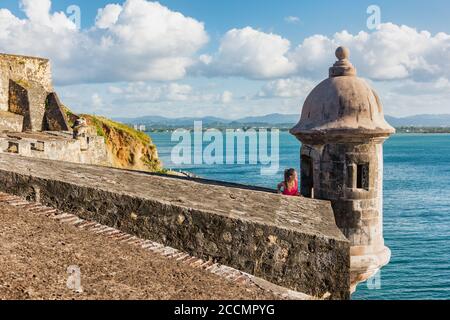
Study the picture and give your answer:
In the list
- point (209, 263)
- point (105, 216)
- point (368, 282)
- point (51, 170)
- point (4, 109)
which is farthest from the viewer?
point (368, 282)

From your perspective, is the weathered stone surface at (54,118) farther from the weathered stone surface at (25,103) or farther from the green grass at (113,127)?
the green grass at (113,127)

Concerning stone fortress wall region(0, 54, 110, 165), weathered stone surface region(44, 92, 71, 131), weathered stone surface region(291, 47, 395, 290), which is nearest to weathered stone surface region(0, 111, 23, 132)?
stone fortress wall region(0, 54, 110, 165)

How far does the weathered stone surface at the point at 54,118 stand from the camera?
1027 inches

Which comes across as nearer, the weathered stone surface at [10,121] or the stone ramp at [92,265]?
the stone ramp at [92,265]

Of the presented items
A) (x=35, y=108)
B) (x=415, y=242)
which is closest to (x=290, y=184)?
(x=35, y=108)

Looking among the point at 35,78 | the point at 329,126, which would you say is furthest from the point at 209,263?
the point at 35,78

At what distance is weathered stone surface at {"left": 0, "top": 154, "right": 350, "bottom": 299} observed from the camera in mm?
5500

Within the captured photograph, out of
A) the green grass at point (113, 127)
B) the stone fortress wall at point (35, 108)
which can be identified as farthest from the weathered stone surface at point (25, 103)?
the green grass at point (113, 127)

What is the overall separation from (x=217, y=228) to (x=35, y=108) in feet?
71.7

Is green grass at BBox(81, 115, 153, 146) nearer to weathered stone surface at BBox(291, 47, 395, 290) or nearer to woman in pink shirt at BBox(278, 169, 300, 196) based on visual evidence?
woman in pink shirt at BBox(278, 169, 300, 196)

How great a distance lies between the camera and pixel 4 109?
80.8 feet

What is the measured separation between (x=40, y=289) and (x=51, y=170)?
11.1ft

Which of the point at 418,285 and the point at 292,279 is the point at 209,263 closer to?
the point at 292,279

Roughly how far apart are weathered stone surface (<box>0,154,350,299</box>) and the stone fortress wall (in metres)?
13.9
